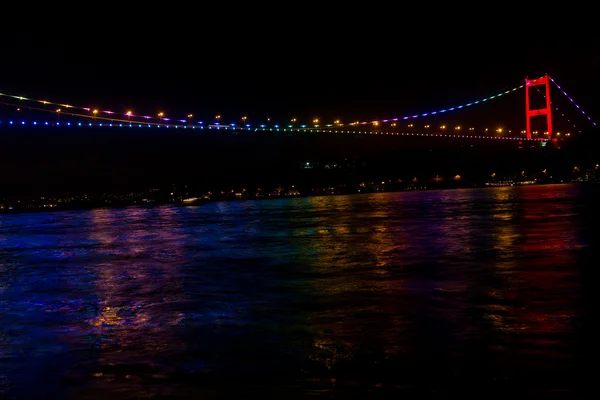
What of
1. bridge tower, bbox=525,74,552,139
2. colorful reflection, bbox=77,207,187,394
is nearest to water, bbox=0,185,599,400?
colorful reflection, bbox=77,207,187,394

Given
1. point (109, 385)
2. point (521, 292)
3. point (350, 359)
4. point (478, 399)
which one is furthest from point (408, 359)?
point (521, 292)

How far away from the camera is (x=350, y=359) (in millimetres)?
4746

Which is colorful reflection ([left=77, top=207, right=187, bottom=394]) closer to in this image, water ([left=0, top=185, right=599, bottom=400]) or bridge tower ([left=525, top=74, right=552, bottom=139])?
water ([left=0, top=185, right=599, bottom=400])

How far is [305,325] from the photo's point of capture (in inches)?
235

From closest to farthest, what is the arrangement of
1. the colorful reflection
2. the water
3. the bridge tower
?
the water < the colorful reflection < the bridge tower

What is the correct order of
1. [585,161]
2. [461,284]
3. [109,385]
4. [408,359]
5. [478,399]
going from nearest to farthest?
[478,399] < [109,385] < [408,359] < [461,284] < [585,161]

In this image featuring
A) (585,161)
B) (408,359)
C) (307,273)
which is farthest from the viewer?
(585,161)

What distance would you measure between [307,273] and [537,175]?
76.6 metres

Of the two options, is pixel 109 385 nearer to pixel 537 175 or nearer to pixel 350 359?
pixel 350 359

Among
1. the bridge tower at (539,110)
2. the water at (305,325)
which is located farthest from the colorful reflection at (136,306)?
the bridge tower at (539,110)

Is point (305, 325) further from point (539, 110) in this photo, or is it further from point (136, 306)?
point (539, 110)

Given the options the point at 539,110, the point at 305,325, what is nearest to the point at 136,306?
the point at 305,325

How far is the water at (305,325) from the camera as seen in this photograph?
4.30 metres

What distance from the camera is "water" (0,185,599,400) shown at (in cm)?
430
